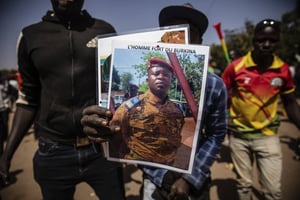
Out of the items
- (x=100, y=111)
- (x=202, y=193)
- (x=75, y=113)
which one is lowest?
(x=202, y=193)

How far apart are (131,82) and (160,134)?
0.77 feet

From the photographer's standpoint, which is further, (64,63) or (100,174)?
(100,174)

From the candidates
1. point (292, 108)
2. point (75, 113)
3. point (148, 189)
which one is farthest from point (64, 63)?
point (292, 108)

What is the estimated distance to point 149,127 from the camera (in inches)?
42.0

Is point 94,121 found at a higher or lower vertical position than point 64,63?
lower

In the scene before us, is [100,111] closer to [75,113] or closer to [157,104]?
[157,104]

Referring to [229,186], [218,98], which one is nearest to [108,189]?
[218,98]

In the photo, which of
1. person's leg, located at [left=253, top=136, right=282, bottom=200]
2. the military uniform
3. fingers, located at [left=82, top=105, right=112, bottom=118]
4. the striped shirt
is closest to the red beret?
the military uniform

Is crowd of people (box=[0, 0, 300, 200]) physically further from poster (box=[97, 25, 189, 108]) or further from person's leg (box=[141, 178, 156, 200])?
poster (box=[97, 25, 189, 108])

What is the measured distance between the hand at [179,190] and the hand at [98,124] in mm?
427

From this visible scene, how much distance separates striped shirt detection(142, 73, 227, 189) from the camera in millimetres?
1347

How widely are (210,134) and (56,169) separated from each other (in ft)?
2.87

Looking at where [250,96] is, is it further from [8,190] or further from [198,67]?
[8,190]

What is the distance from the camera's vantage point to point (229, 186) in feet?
11.4
